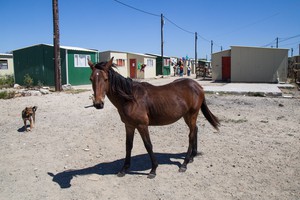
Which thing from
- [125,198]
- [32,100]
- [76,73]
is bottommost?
[125,198]

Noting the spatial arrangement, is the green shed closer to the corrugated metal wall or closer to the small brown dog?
the corrugated metal wall

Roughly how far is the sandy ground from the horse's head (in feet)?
4.34

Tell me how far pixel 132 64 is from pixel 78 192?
1056 inches

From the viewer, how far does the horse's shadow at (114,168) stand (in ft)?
14.5

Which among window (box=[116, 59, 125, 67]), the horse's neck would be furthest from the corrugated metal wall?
the horse's neck

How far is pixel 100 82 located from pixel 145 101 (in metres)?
0.88

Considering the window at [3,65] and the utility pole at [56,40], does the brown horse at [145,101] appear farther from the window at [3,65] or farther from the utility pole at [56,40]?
the window at [3,65]

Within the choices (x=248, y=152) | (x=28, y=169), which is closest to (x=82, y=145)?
(x=28, y=169)

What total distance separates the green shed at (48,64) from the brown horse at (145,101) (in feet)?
55.5

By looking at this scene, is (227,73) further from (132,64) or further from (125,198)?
(125,198)

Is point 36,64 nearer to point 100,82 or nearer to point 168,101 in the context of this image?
point 168,101

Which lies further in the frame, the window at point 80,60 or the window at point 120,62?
the window at point 120,62

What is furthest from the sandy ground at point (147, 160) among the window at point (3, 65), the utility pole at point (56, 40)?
the window at point (3, 65)

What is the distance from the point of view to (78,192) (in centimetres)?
396
